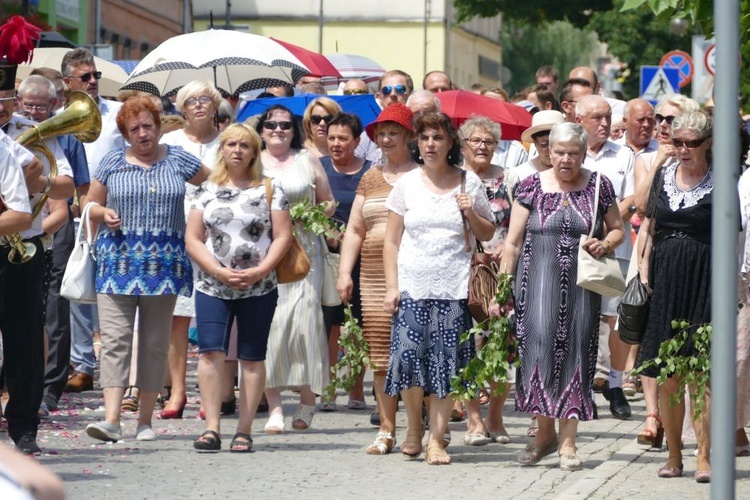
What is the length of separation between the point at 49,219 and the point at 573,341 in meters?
3.09

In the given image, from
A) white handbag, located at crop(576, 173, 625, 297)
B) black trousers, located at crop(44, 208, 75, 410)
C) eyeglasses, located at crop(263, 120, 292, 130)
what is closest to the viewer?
white handbag, located at crop(576, 173, 625, 297)

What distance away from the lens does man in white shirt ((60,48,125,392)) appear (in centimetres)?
1302

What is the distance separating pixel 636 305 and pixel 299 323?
285cm

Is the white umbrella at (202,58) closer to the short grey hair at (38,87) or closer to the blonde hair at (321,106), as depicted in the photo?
the blonde hair at (321,106)

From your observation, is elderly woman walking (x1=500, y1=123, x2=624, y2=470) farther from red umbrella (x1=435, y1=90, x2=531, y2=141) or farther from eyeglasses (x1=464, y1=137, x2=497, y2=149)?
red umbrella (x1=435, y1=90, x2=531, y2=141)

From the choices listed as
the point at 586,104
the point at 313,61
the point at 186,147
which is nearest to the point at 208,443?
the point at 186,147

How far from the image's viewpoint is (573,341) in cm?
954

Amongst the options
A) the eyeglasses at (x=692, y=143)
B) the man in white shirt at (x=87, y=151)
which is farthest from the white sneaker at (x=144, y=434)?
the eyeglasses at (x=692, y=143)

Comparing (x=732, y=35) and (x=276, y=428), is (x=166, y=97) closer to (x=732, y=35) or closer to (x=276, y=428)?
(x=276, y=428)

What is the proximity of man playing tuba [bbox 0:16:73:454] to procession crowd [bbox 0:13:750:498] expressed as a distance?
1 cm

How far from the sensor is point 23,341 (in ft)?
30.9

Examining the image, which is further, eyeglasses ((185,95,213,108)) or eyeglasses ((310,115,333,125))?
eyeglasses ((310,115,333,125))

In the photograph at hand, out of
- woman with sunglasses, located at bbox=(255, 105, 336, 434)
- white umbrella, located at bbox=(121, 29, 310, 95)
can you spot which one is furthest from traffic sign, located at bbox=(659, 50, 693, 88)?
A: woman with sunglasses, located at bbox=(255, 105, 336, 434)

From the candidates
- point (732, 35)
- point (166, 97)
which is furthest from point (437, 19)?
point (732, 35)
